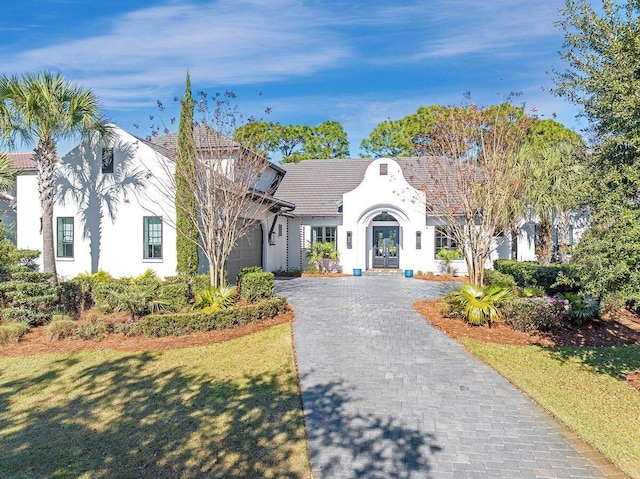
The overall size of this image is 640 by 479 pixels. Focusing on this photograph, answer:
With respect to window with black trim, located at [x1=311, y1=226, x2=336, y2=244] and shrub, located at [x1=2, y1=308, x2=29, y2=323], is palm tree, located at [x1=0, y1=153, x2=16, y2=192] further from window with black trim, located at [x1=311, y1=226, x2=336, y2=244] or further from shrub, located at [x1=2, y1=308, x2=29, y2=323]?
window with black trim, located at [x1=311, y1=226, x2=336, y2=244]

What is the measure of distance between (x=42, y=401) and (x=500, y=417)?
7184 millimetres

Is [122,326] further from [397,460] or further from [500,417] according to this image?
[500,417]

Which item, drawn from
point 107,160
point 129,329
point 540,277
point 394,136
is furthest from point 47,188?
point 394,136

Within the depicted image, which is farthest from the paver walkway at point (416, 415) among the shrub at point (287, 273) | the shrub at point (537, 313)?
the shrub at point (287, 273)

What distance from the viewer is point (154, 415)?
572 centimetres

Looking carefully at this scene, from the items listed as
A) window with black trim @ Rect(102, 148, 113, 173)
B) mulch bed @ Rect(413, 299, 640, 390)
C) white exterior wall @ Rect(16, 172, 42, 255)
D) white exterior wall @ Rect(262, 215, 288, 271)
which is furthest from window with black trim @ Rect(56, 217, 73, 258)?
mulch bed @ Rect(413, 299, 640, 390)

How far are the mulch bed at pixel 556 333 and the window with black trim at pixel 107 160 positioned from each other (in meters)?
13.5

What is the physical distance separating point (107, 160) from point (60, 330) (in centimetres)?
873

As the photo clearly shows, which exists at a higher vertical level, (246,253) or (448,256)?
(246,253)

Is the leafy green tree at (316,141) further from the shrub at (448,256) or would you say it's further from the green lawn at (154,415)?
the green lawn at (154,415)

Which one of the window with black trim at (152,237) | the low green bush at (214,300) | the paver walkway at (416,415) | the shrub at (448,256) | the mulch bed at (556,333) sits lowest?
the paver walkway at (416,415)

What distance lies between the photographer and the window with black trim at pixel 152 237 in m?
15.7

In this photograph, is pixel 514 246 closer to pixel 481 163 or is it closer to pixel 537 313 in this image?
pixel 481 163

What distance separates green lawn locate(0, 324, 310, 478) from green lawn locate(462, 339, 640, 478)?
3815mm
